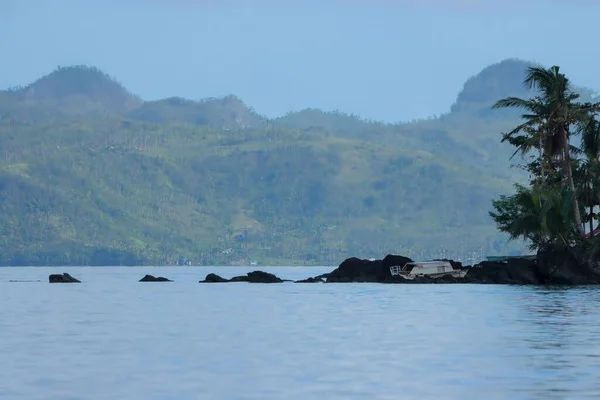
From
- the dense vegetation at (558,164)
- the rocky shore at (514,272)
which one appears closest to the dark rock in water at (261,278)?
the rocky shore at (514,272)

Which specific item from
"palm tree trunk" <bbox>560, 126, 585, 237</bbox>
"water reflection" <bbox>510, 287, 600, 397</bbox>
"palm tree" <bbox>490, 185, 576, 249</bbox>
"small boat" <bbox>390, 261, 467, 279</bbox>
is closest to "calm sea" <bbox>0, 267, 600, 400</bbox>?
"water reflection" <bbox>510, 287, 600, 397</bbox>

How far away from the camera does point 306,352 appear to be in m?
47.8

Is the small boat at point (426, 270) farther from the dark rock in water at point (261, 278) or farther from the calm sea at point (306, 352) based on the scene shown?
the calm sea at point (306, 352)

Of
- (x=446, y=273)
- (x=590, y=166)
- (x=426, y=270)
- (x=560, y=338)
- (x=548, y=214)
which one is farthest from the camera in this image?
(x=426, y=270)

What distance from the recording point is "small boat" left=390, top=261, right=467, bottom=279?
15764cm

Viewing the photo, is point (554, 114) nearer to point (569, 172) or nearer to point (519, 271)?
point (569, 172)

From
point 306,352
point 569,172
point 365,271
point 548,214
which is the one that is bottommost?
point 306,352

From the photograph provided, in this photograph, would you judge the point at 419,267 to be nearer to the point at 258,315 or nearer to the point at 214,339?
the point at 258,315

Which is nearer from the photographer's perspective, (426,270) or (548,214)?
(548,214)

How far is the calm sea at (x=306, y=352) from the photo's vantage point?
35.3 m

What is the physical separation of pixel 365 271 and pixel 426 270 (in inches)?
348

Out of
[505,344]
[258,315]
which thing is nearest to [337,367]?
[505,344]

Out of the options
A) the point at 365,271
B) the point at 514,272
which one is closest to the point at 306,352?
the point at 514,272

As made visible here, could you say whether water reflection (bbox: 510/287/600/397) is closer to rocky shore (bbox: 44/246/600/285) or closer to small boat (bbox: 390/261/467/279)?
rocky shore (bbox: 44/246/600/285)
